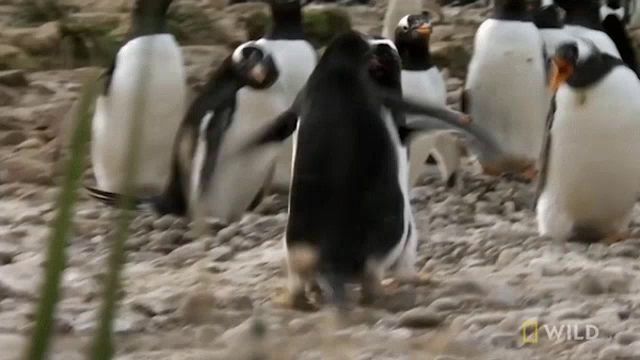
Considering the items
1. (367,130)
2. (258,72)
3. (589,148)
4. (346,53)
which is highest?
(346,53)

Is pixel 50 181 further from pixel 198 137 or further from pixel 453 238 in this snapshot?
pixel 453 238

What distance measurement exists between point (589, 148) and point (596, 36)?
105 centimetres

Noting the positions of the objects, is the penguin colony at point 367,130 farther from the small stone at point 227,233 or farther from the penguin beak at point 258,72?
the small stone at point 227,233

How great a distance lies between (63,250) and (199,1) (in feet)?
27.8

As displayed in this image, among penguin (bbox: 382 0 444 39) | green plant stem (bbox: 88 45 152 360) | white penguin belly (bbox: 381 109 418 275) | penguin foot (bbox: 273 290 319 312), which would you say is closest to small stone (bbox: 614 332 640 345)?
white penguin belly (bbox: 381 109 418 275)

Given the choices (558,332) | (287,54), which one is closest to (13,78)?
(287,54)

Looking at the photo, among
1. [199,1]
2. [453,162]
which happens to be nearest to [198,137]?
[453,162]

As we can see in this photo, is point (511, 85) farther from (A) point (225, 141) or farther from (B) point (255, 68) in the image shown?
(A) point (225, 141)

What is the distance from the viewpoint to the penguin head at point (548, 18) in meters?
5.42

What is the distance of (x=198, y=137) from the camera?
415 cm

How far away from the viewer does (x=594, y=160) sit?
378 cm

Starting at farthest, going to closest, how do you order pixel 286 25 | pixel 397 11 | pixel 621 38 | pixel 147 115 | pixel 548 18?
pixel 397 11 < pixel 548 18 < pixel 621 38 < pixel 286 25 < pixel 147 115

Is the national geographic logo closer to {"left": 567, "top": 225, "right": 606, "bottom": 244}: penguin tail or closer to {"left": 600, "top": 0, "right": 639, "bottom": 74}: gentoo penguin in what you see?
{"left": 567, "top": 225, "right": 606, "bottom": 244}: penguin tail

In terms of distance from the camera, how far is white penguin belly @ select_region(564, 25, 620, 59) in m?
4.53
